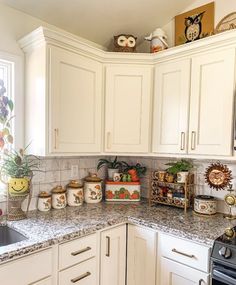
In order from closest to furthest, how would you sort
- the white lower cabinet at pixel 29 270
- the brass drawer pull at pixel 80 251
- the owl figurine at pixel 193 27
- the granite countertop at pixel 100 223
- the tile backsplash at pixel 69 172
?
the white lower cabinet at pixel 29 270 → the granite countertop at pixel 100 223 → the brass drawer pull at pixel 80 251 → the tile backsplash at pixel 69 172 → the owl figurine at pixel 193 27

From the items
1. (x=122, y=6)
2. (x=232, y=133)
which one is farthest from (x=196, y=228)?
(x=122, y=6)

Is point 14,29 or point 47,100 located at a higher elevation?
point 14,29

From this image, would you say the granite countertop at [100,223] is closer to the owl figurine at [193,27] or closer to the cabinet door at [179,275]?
the cabinet door at [179,275]

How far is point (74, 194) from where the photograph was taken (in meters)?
2.04

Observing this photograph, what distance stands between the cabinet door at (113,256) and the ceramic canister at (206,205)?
57 centimetres

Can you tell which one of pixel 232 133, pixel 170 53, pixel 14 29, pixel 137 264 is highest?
pixel 14 29

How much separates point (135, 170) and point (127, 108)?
0.61 m

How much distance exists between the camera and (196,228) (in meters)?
1.55

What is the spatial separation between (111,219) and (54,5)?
1.57m

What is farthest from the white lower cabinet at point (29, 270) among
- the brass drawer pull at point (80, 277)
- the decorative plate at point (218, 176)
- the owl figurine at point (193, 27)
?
the owl figurine at point (193, 27)

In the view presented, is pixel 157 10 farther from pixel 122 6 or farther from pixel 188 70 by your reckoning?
pixel 188 70

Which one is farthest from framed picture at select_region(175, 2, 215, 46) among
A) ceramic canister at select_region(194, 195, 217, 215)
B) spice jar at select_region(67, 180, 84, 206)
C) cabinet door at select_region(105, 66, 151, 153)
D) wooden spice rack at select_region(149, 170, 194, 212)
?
spice jar at select_region(67, 180, 84, 206)

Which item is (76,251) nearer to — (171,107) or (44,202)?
(44,202)

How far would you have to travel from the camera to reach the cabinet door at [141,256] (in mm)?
1653
